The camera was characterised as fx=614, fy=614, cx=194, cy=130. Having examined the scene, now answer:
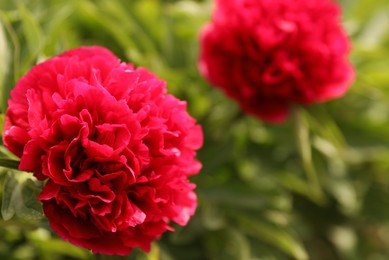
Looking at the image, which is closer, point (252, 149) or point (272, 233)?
point (272, 233)

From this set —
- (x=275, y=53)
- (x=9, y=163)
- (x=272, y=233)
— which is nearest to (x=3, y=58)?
(x=9, y=163)

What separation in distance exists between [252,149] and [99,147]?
63 centimetres

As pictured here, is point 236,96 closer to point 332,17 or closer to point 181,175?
point 332,17

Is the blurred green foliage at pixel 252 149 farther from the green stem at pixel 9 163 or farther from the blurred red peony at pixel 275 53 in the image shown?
the green stem at pixel 9 163

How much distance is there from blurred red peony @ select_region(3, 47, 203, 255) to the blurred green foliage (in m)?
0.16

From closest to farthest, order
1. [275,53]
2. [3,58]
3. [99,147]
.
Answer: [99,147]
[3,58]
[275,53]

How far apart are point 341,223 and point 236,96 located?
1.69 feet

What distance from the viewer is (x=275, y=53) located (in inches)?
38.1

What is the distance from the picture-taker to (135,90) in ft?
2.23

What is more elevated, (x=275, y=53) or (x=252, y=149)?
(x=275, y=53)

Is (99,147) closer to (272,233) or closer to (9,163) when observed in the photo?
(9,163)

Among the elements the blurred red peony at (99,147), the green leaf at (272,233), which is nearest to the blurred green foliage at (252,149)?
the green leaf at (272,233)

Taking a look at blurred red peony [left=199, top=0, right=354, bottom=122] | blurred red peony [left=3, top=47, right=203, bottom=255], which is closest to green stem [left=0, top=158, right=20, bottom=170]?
blurred red peony [left=3, top=47, right=203, bottom=255]

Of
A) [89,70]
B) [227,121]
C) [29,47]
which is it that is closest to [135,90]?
[89,70]
